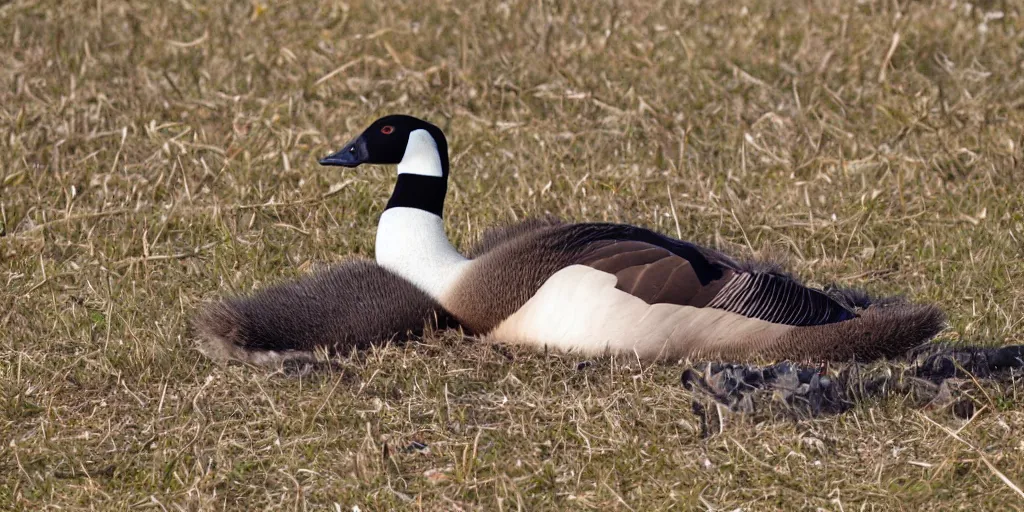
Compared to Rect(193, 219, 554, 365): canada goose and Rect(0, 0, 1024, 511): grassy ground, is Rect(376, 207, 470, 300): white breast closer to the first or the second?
Rect(193, 219, 554, 365): canada goose

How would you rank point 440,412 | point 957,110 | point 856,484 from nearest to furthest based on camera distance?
point 856,484 < point 440,412 < point 957,110

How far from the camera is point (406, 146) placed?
5.89m

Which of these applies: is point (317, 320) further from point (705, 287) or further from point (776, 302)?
point (776, 302)

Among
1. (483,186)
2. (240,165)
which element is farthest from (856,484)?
(240,165)

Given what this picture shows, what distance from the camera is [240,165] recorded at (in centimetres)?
764

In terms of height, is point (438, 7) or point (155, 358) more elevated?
point (438, 7)

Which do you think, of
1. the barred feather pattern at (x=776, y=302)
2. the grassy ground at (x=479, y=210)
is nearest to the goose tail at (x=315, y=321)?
the grassy ground at (x=479, y=210)

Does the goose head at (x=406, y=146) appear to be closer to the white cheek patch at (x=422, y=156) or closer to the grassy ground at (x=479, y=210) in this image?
the white cheek patch at (x=422, y=156)

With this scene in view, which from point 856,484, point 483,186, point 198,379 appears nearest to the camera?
point 856,484

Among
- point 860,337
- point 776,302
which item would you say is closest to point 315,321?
point 776,302

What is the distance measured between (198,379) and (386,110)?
11.1 feet

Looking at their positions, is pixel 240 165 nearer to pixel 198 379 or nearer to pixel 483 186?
pixel 483 186

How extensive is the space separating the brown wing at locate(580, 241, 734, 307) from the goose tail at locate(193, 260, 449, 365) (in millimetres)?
675

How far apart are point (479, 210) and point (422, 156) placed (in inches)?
48.9
